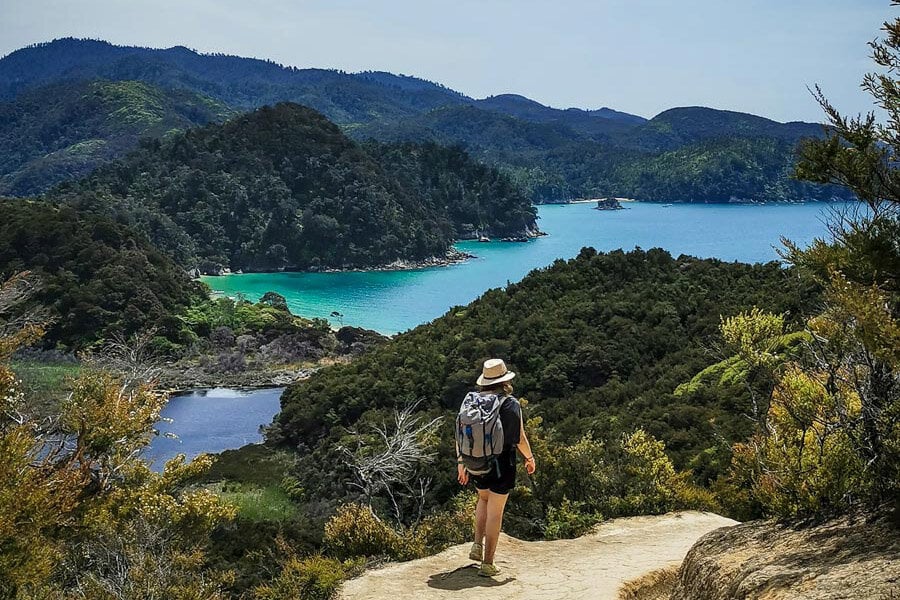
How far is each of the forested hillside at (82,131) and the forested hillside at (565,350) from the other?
137m

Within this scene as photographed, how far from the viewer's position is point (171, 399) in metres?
43.8

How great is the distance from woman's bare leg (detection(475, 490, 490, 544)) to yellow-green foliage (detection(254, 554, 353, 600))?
113cm

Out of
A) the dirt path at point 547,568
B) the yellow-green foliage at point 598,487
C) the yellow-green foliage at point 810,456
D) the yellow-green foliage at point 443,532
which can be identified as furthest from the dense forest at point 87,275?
the yellow-green foliage at point 810,456

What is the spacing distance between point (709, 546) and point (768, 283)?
25.8 metres

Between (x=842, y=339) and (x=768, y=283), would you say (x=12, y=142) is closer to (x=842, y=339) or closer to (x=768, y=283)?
(x=768, y=283)

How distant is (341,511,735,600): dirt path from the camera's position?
5.51 meters

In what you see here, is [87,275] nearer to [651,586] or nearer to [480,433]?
[480,433]

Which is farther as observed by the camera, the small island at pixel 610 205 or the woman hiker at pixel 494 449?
the small island at pixel 610 205

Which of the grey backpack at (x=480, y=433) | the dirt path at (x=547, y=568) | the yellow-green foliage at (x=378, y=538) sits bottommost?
the yellow-green foliage at (x=378, y=538)

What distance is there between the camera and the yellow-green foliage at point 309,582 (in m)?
5.95

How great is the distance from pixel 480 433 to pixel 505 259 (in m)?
97.5

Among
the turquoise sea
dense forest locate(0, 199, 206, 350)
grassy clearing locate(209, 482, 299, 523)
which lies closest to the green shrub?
grassy clearing locate(209, 482, 299, 523)

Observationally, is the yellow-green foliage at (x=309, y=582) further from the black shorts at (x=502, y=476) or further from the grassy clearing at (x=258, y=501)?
the grassy clearing at (x=258, y=501)

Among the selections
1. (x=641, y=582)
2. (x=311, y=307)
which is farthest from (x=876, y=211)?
(x=311, y=307)
